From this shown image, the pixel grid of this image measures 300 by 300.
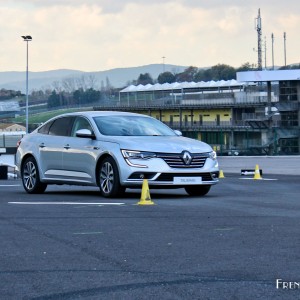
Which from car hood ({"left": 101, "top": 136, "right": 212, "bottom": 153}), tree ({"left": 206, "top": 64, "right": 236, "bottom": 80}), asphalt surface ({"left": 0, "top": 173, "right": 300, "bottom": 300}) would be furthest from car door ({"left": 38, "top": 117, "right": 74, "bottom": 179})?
tree ({"left": 206, "top": 64, "right": 236, "bottom": 80})

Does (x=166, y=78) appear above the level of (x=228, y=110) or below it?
above

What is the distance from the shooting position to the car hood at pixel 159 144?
51.6 ft

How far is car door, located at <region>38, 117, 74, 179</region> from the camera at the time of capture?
1736cm

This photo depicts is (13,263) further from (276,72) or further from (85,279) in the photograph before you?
(276,72)

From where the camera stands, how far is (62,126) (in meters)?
17.7

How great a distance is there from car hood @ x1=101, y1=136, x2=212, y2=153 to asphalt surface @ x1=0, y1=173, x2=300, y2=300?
137 cm

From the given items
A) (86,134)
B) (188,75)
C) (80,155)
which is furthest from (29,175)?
(188,75)

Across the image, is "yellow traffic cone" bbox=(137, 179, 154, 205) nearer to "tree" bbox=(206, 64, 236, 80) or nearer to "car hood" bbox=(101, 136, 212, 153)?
"car hood" bbox=(101, 136, 212, 153)

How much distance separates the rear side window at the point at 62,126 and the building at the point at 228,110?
41.1 metres

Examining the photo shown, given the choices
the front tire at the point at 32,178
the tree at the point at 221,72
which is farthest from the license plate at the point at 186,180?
the tree at the point at 221,72

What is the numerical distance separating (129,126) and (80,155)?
1.02 meters

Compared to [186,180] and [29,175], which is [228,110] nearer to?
[29,175]

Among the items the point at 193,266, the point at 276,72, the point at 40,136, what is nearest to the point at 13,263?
the point at 193,266

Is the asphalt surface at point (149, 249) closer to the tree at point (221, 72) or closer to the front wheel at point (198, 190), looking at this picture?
the front wheel at point (198, 190)
